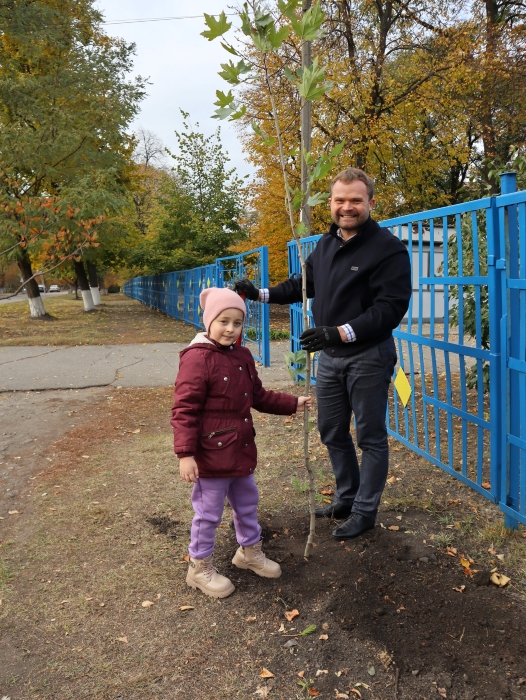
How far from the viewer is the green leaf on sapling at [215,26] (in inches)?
83.4

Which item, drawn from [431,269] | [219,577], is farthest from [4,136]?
[219,577]

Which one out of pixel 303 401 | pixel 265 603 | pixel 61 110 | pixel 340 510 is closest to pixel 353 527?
pixel 340 510

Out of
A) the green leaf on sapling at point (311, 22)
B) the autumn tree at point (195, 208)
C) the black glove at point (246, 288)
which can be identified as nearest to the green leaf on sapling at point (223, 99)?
the green leaf on sapling at point (311, 22)

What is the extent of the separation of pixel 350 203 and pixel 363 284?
40cm

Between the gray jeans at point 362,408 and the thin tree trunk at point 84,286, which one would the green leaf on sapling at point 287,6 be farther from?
the thin tree trunk at point 84,286

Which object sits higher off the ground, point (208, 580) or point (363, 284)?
point (363, 284)

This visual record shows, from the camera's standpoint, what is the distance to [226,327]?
2.45 meters

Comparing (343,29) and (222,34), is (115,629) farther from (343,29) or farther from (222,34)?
(343,29)

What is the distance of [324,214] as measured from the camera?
17.7 meters

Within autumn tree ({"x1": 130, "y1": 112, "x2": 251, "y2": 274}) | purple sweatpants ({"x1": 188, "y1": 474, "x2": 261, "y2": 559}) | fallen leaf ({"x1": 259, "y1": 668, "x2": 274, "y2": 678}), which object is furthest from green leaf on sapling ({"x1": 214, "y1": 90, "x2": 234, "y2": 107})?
autumn tree ({"x1": 130, "y1": 112, "x2": 251, "y2": 274})

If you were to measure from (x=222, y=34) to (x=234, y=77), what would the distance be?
223 millimetres

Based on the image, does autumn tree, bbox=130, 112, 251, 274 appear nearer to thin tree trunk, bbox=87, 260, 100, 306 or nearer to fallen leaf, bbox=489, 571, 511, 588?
thin tree trunk, bbox=87, 260, 100, 306

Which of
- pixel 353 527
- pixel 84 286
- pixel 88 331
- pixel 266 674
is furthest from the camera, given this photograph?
pixel 84 286

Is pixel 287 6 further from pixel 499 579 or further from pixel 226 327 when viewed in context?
pixel 499 579
